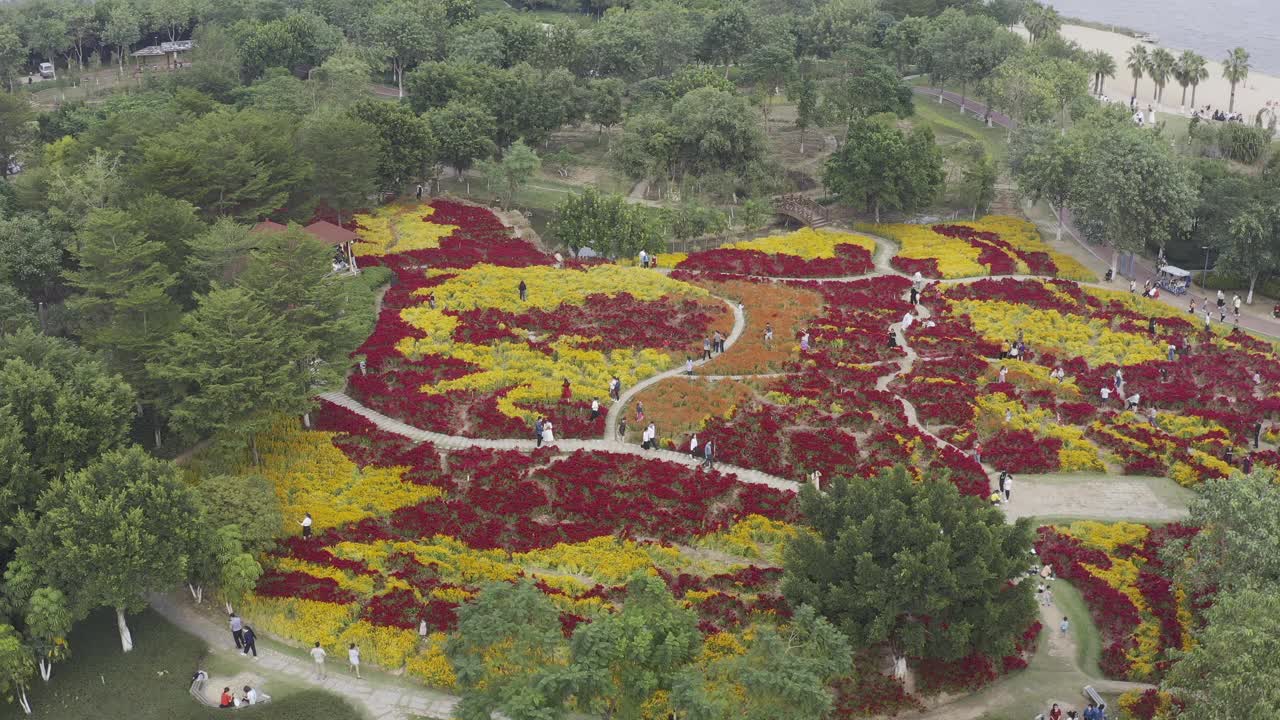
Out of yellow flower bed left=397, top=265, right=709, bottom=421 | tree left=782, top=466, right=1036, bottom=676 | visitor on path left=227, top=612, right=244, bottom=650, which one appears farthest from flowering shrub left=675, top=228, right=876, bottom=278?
visitor on path left=227, top=612, right=244, bottom=650

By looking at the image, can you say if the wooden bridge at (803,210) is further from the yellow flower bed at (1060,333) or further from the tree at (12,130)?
the tree at (12,130)

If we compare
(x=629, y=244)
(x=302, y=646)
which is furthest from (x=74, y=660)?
(x=629, y=244)

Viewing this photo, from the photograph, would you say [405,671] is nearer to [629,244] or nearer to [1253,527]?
[1253,527]

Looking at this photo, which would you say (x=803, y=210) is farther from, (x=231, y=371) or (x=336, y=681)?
(x=336, y=681)

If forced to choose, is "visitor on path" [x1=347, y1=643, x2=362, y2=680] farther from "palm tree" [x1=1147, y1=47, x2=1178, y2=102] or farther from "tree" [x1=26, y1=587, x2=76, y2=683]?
"palm tree" [x1=1147, y1=47, x2=1178, y2=102]

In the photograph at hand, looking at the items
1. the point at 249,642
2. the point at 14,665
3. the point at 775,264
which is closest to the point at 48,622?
the point at 14,665
